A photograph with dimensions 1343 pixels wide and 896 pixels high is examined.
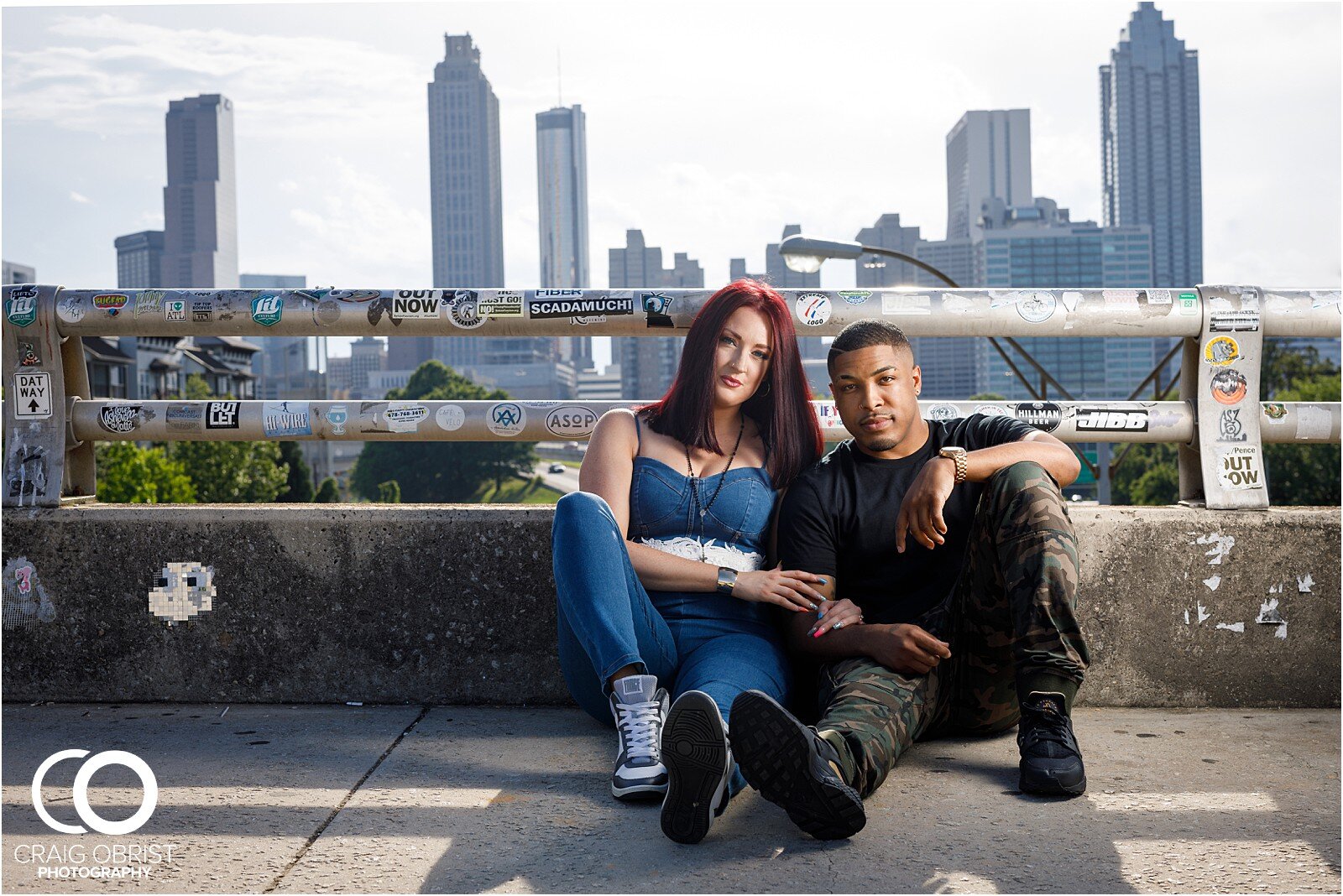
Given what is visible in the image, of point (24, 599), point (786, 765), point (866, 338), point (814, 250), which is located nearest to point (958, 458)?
point (866, 338)

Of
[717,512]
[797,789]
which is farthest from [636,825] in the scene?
[717,512]

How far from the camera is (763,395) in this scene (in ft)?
10.9

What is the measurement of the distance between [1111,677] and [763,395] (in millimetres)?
1448

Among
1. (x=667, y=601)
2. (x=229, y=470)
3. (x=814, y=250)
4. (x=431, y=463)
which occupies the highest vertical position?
(x=814, y=250)

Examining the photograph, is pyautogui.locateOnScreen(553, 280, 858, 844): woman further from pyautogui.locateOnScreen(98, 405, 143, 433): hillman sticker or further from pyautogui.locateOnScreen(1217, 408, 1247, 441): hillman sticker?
pyautogui.locateOnScreen(98, 405, 143, 433): hillman sticker

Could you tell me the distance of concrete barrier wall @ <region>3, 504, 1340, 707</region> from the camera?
3.47 metres

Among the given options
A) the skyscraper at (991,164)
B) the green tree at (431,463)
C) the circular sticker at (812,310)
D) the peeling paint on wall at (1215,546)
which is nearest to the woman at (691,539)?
the circular sticker at (812,310)

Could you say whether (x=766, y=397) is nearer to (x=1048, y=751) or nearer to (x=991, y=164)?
(x=1048, y=751)

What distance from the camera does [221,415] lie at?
376 cm

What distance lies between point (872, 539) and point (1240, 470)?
1489mm

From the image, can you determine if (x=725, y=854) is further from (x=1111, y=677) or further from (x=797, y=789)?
(x=1111, y=677)

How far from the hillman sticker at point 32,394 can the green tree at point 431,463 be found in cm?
7091

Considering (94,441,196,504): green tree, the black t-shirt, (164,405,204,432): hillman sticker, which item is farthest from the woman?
(94,441,196,504): green tree

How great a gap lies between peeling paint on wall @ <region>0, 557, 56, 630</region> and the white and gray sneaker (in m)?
2.15
